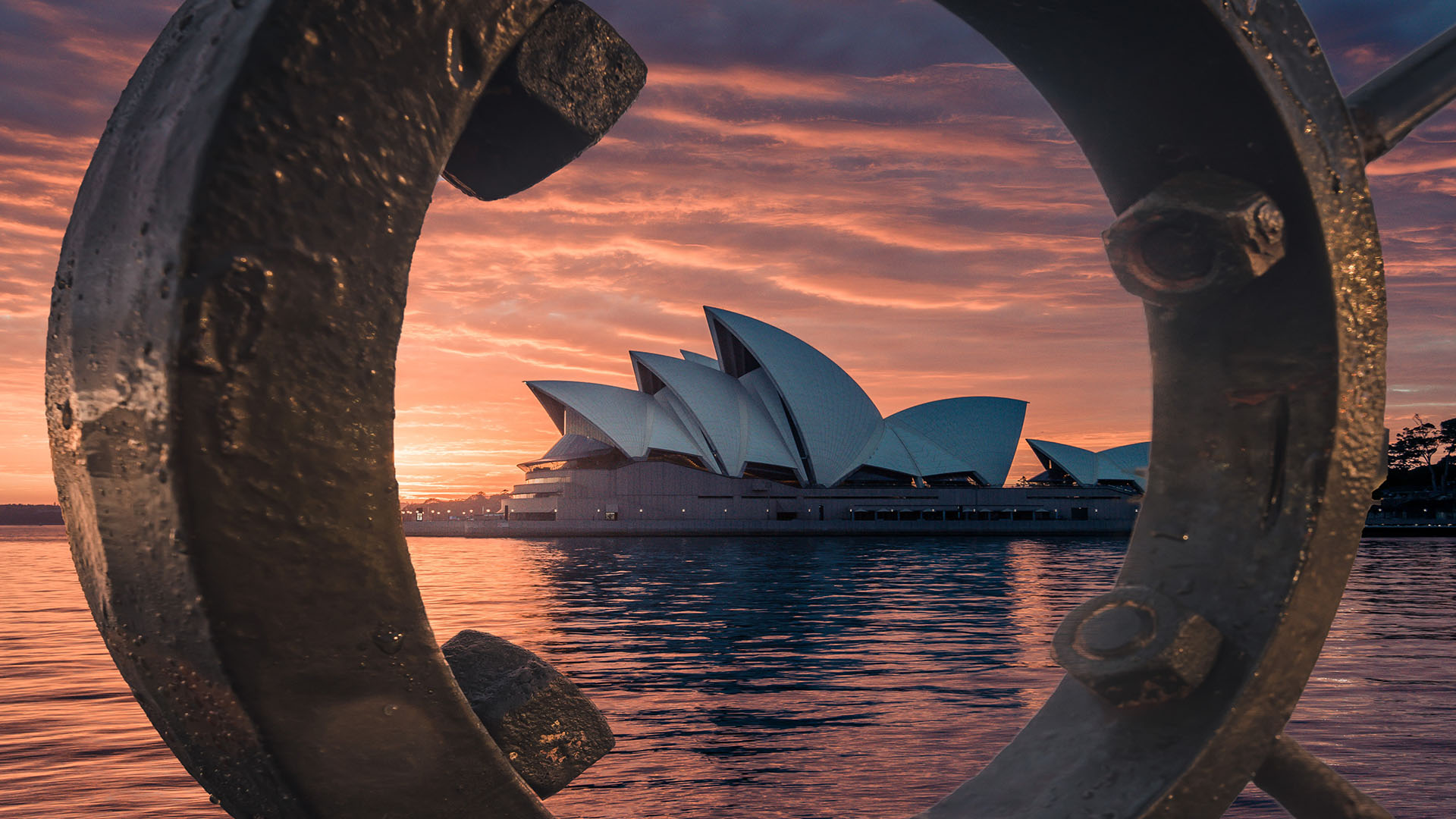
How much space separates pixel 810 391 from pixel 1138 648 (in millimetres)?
41692

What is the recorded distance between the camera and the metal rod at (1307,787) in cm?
100

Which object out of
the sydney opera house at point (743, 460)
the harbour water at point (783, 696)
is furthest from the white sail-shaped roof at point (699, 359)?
the harbour water at point (783, 696)

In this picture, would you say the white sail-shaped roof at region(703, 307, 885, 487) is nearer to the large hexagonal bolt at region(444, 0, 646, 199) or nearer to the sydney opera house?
the sydney opera house

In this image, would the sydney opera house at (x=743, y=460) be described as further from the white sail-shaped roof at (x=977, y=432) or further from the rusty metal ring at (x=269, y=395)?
the rusty metal ring at (x=269, y=395)

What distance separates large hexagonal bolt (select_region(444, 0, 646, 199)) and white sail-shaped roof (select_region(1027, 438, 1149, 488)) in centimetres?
5809

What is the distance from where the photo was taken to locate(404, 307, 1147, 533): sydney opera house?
42219 millimetres

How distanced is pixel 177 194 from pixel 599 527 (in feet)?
140

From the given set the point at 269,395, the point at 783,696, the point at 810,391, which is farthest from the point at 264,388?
the point at 810,391

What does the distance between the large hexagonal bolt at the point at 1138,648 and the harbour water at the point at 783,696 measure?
246 centimetres

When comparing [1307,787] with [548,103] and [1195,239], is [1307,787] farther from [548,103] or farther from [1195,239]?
[548,103]

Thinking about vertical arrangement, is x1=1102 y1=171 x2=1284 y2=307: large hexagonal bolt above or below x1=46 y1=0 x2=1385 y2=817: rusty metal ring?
above

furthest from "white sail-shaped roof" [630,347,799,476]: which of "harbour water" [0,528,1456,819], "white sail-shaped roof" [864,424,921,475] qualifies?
"harbour water" [0,528,1456,819]

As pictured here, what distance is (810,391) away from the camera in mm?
42469

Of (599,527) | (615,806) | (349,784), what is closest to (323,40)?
(349,784)
